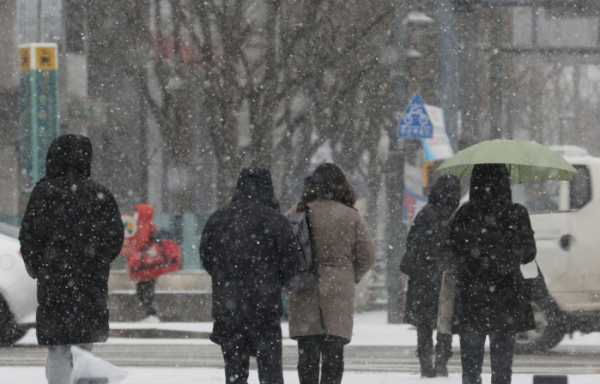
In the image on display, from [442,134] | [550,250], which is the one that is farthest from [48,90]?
[550,250]

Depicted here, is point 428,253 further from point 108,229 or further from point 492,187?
point 108,229

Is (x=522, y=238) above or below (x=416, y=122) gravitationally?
below

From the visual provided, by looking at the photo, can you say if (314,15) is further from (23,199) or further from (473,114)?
(23,199)


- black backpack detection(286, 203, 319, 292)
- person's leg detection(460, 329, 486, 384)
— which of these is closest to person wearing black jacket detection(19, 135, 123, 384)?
black backpack detection(286, 203, 319, 292)

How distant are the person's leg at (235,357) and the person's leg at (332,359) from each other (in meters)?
0.68

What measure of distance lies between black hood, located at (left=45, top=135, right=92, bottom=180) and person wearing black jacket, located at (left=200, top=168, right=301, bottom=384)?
856 millimetres

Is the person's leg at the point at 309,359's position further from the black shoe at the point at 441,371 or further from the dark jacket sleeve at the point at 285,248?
the black shoe at the point at 441,371

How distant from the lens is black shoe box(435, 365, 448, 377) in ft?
29.7

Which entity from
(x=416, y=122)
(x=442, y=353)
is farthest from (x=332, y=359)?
(x=416, y=122)

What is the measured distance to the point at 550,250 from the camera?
→ 11.0 m

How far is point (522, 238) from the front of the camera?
21.5ft

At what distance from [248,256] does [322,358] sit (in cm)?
98

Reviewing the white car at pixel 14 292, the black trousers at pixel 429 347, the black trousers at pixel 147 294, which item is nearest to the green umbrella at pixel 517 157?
the black trousers at pixel 429 347

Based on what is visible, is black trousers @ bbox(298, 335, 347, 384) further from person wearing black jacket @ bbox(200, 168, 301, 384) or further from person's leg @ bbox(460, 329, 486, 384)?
person's leg @ bbox(460, 329, 486, 384)
